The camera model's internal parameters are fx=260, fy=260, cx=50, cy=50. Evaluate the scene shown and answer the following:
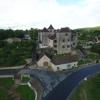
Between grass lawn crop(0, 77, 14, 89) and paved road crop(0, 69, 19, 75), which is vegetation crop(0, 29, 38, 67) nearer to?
paved road crop(0, 69, 19, 75)

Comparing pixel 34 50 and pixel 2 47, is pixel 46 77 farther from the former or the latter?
pixel 2 47

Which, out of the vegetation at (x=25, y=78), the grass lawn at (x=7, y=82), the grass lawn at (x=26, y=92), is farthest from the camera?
the vegetation at (x=25, y=78)

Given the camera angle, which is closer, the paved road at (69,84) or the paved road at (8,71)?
the paved road at (69,84)

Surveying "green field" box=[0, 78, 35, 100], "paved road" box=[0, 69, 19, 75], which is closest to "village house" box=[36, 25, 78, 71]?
"paved road" box=[0, 69, 19, 75]

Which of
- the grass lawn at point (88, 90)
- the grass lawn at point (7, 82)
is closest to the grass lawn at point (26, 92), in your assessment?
the grass lawn at point (7, 82)

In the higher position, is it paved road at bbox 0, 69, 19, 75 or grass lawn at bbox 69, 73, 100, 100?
paved road at bbox 0, 69, 19, 75

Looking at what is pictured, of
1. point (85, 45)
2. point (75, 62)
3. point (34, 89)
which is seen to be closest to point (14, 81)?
point (34, 89)

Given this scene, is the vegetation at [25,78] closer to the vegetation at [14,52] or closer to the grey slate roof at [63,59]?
the grey slate roof at [63,59]

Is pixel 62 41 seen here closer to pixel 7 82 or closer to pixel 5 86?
pixel 7 82
